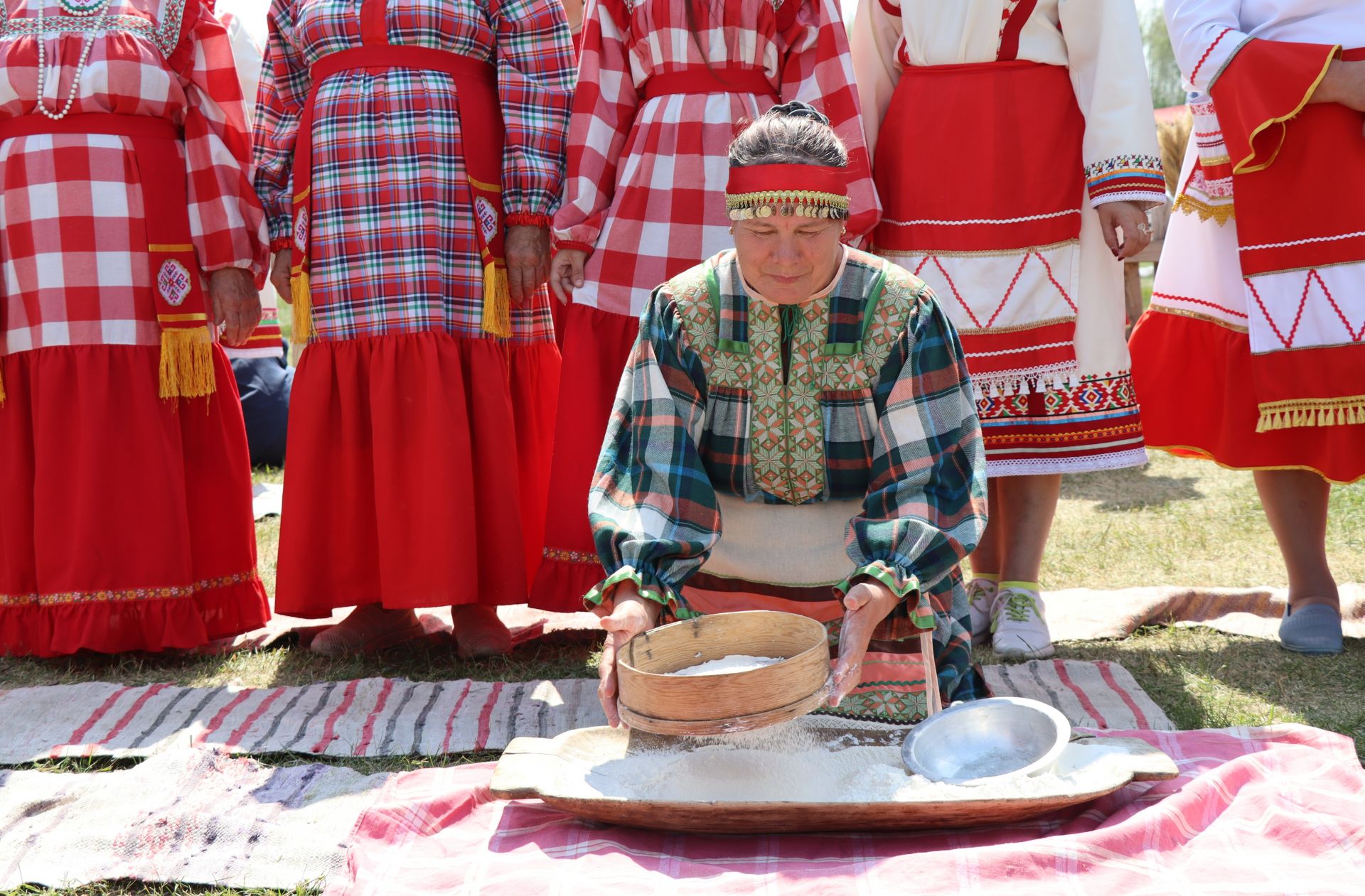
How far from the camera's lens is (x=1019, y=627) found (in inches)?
142

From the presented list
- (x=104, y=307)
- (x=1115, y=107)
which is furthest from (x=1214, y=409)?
(x=104, y=307)

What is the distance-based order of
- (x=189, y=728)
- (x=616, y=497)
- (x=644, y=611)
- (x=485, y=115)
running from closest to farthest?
1. (x=644, y=611)
2. (x=616, y=497)
3. (x=189, y=728)
4. (x=485, y=115)

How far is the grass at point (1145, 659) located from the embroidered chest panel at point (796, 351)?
3.32 ft

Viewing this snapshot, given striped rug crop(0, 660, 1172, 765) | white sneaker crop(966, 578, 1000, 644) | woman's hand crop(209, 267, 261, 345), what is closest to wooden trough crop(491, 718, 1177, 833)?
striped rug crop(0, 660, 1172, 765)

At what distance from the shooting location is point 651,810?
7.18ft

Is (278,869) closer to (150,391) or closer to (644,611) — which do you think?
(644,611)

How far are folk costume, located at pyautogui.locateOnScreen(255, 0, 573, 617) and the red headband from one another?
1347 millimetres

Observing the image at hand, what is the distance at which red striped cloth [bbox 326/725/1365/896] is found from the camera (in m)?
2.00

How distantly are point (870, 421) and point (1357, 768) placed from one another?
110cm

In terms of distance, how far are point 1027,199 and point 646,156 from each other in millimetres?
1048

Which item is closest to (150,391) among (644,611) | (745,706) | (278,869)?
(278,869)

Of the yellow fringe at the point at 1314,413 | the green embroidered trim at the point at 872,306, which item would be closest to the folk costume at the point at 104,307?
the green embroidered trim at the point at 872,306

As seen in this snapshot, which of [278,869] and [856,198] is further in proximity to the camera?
[856,198]

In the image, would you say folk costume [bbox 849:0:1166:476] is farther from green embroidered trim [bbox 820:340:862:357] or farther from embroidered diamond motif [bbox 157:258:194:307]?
embroidered diamond motif [bbox 157:258:194:307]
